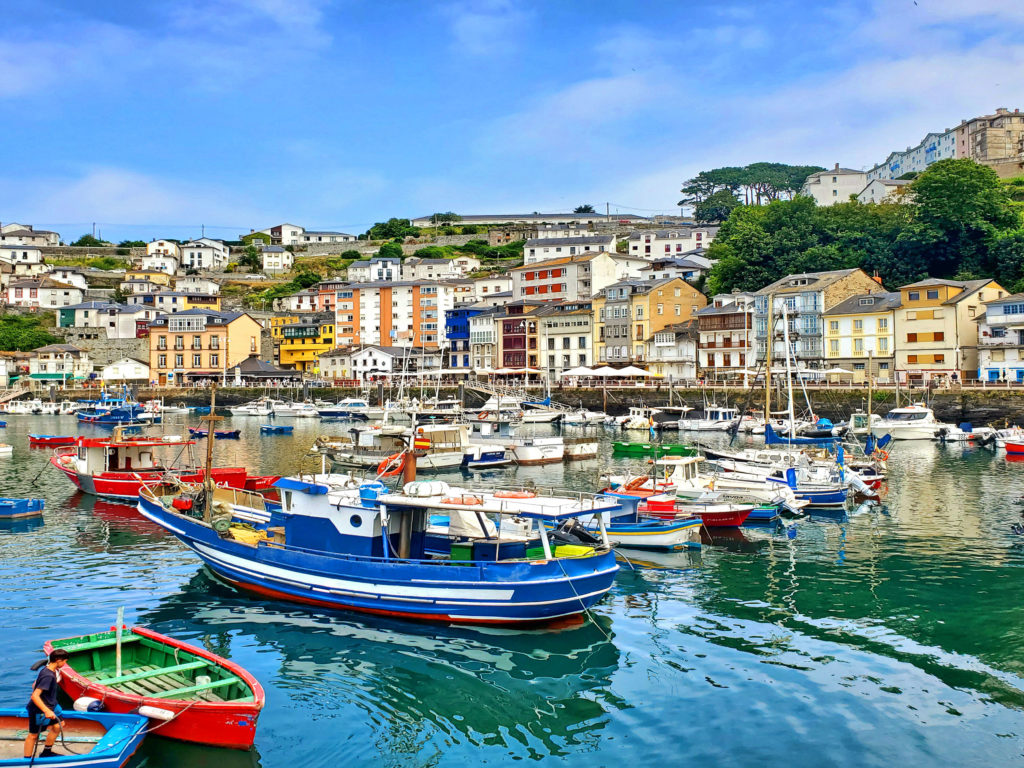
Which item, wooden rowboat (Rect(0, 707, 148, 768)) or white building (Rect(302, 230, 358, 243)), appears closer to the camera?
wooden rowboat (Rect(0, 707, 148, 768))

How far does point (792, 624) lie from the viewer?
17.1 m

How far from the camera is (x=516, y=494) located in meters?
19.5

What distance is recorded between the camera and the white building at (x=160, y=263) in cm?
14650

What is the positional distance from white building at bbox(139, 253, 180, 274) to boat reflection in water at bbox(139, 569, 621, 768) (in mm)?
143448

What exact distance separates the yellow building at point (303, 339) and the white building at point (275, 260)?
36988 millimetres

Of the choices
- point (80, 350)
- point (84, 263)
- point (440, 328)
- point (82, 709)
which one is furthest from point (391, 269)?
point (82, 709)

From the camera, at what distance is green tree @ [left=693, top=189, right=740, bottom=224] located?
14500cm

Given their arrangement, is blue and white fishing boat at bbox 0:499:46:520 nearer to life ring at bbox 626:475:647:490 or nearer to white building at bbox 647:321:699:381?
life ring at bbox 626:475:647:490

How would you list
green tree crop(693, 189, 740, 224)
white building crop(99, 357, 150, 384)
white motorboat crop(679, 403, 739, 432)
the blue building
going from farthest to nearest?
green tree crop(693, 189, 740, 224), the blue building, white building crop(99, 357, 150, 384), white motorboat crop(679, 403, 739, 432)

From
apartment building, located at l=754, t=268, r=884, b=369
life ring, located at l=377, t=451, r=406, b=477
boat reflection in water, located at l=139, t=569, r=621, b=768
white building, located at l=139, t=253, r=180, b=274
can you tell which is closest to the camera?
boat reflection in water, located at l=139, t=569, r=621, b=768

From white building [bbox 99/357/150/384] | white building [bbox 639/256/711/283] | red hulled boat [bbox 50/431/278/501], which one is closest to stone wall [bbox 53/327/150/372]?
white building [bbox 99/357/150/384]

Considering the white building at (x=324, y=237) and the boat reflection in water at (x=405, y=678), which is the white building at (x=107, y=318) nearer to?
the white building at (x=324, y=237)

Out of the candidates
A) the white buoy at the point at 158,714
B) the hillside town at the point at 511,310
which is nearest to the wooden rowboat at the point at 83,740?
the white buoy at the point at 158,714

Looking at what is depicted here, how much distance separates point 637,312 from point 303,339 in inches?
2095
